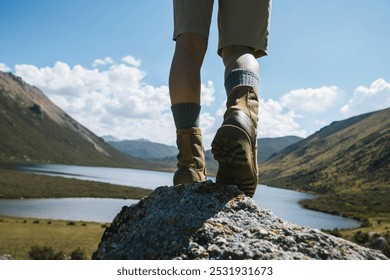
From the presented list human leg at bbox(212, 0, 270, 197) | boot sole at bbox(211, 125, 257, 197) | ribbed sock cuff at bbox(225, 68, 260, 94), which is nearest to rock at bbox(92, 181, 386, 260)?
boot sole at bbox(211, 125, 257, 197)

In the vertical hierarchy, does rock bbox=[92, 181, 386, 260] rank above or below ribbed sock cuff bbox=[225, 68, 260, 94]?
below

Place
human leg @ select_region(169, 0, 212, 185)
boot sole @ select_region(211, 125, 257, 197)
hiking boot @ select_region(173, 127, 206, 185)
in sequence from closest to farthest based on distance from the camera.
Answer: boot sole @ select_region(211, 125, 257, 197)
human leg @ select_region(169, 0, 212, 185)
hiking boot @ select_region(173, 127, 206, 185)

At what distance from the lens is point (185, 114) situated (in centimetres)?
357

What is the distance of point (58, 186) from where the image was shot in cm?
11775

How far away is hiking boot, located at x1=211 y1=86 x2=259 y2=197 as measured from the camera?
298cm

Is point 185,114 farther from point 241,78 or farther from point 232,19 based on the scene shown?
point 232,19

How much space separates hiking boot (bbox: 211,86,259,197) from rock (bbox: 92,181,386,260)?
0.14 metres

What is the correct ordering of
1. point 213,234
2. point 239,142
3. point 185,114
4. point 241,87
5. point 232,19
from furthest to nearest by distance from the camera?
point 185,114
point 232,19
point 241,87
point 239,142
point 213,234

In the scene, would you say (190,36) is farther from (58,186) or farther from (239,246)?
(58,186)

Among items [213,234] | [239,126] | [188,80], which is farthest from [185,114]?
[213,234]

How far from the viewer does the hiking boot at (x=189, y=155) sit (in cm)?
363

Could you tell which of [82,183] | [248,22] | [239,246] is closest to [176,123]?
[248,22]

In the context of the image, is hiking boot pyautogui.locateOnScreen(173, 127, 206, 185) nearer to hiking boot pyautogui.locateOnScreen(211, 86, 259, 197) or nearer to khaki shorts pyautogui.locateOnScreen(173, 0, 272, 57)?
Answer: hiking boot pyautogui.locateOnScreen(211, 86, 259, 197)

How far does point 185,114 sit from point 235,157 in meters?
0.78
